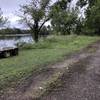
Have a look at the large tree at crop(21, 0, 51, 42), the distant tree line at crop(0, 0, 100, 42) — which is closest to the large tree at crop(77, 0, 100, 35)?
the distant tree line at crop(0, 0, 100, 42)

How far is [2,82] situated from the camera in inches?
350

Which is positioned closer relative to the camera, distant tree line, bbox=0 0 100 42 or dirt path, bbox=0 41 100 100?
dirt path, bbox=0 41 100 100

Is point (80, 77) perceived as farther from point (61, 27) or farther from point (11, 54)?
point (61, 27)

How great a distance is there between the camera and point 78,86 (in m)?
8.11

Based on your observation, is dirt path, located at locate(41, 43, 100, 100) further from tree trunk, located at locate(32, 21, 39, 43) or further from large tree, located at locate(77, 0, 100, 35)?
large tree, located at locate(77, 0, 100, 35)

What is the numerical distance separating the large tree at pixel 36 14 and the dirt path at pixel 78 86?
19193 millimetres

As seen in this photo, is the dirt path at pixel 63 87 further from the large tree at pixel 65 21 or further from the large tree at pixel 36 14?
the large tree at pixel 65 21

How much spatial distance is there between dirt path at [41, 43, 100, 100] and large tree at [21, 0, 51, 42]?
19.2 metres

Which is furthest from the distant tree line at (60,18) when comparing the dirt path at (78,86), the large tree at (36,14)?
the dirt path at (78,86)

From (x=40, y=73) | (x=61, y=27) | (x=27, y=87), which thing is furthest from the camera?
(x=61, y=27)

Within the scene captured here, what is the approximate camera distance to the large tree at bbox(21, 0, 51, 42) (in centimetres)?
2953

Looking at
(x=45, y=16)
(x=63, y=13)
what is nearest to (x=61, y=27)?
(x=63, y=13)

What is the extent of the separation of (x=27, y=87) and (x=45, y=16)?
23906 mm

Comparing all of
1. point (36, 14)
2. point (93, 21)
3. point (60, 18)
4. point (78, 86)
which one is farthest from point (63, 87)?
point (93, 21)
